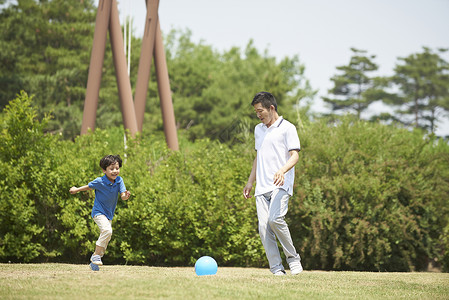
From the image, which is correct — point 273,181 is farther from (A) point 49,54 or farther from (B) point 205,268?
(A) point 49,54

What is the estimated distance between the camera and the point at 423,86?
203 feet

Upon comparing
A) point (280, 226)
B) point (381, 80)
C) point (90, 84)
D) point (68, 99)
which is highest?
point (381, 80)

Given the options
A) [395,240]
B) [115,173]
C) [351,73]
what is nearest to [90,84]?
[115,173]

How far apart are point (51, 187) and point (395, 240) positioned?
7110mm

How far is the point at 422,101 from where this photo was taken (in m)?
61.7

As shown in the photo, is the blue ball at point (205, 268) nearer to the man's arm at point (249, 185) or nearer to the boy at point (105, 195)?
the man's arm at point (249, 185)

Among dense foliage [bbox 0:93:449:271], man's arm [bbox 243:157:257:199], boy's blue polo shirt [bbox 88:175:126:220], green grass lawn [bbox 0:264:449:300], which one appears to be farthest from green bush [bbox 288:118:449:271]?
boy's blue polo shirt [bbox 88:175:126:220]

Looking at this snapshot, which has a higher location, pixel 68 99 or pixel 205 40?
pixel 205 40

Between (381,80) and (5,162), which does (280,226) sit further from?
(381,80)

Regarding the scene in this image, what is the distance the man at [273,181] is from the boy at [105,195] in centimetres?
190

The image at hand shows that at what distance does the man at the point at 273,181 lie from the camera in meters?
6.92

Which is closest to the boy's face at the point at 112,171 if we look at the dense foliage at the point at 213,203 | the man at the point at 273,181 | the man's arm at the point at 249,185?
the man's arm at the point at 249,185

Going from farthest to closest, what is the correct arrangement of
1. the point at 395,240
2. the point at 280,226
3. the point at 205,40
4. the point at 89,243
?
the point at 205,40
the point at 395,240
the point at 89,243
the point at 280,226

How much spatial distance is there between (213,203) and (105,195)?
3.64 meters
